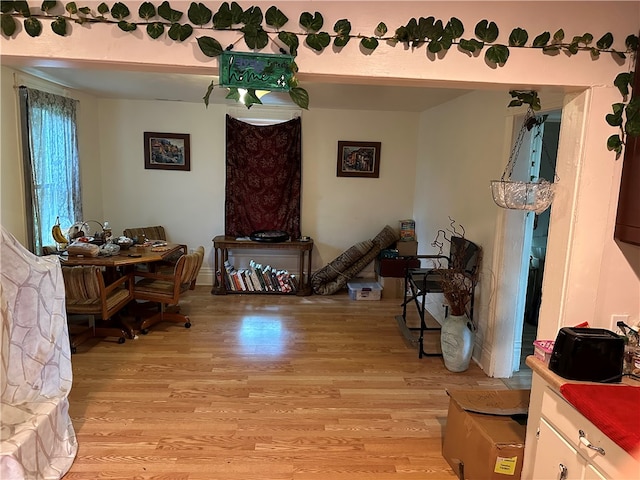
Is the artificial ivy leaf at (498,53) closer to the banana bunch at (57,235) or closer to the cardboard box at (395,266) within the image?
the cardboard box at (395,266)

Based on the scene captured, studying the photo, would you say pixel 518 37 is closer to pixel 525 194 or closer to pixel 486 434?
pixel 525 194

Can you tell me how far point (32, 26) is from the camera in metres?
1.62

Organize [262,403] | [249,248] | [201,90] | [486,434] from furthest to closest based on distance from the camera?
[249,248] → [201,90] → [262,403] → [486,434]

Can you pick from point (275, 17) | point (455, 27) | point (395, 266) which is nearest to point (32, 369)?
point (275, 17)

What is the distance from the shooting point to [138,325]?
4.12 meters

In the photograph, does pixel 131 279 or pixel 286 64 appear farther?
pixel 131 279

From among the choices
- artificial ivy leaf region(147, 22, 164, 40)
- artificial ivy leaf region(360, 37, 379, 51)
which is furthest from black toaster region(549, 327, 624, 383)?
artificial ivy leaf region(147, 22, 164, 40)

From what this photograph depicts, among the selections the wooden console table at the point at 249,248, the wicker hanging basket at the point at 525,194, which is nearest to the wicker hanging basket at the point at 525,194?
the wicker hanging basket at the point at 525,194

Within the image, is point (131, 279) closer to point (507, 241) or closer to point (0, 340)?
point (0, 340)

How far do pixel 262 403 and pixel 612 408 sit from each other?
2.08m

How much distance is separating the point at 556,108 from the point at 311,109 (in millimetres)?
3235

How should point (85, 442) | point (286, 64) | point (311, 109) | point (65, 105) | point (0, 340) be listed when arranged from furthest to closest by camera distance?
point (311, 109), point (65, 105), point (85, 442), point (0, 340), point (286, 64)

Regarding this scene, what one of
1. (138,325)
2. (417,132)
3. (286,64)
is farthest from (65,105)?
(417,132)

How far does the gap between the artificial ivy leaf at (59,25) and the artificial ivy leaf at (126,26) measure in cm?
20
